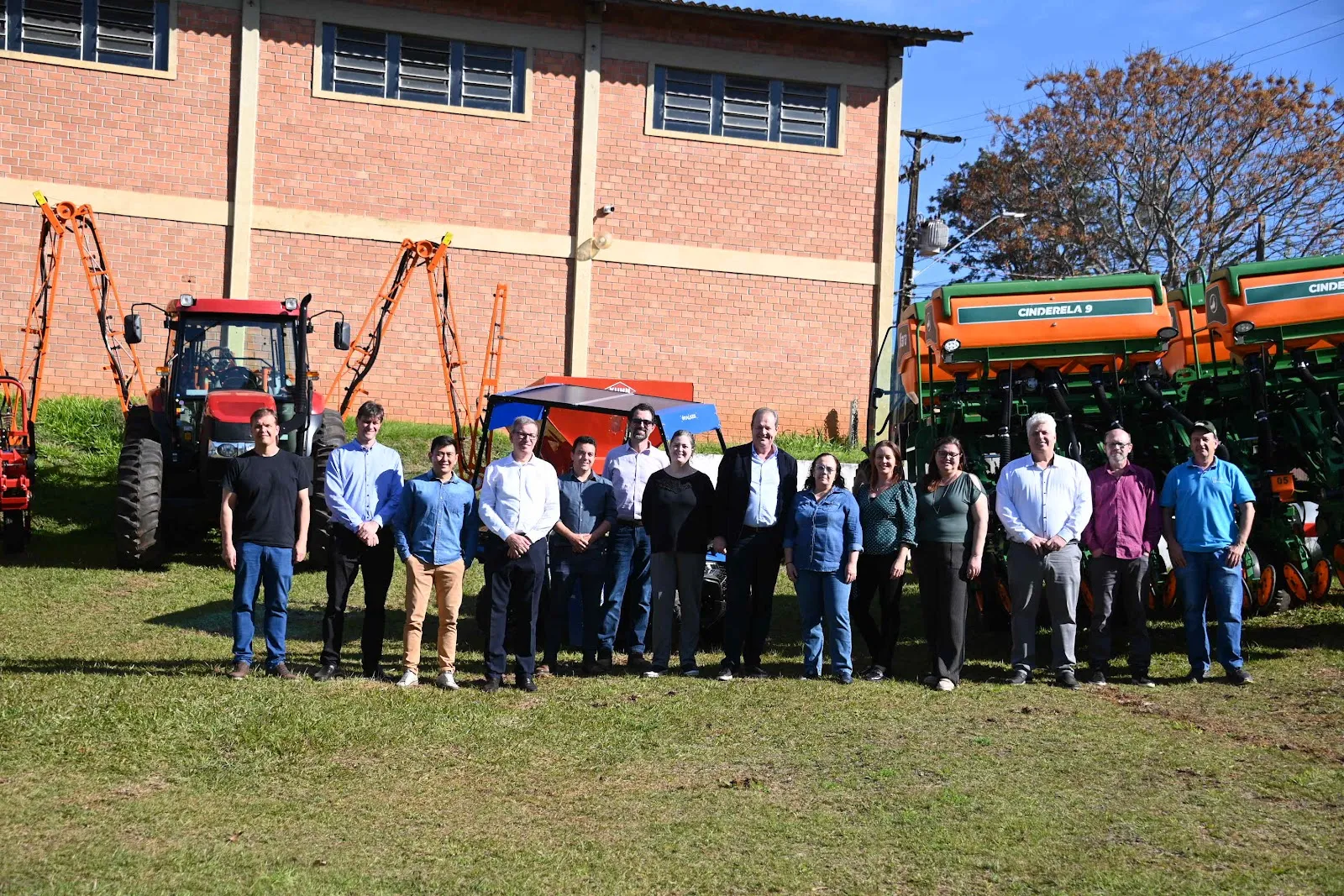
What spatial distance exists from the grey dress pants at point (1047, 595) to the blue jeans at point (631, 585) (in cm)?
249

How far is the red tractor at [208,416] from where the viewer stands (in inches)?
549

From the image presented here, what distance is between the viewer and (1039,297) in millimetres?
Answer: 11727

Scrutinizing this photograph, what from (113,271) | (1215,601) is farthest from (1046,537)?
(113,271)

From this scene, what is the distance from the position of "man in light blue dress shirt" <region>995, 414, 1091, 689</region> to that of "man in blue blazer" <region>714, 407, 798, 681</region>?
1.53 m

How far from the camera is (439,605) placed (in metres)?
9.11

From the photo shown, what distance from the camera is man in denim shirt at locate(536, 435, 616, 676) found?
9.66m

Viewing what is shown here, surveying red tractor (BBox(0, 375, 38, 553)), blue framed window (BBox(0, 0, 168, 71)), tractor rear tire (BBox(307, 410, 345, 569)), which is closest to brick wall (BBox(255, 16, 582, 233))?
blue framed window (BBox(0, 0, 168, 71))

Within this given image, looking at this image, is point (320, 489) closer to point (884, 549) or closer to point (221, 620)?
point (221, 620)

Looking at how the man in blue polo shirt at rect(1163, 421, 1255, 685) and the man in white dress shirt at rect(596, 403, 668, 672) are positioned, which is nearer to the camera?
the man in blue polo shirt at rect(1163, 421, 1255, 685)

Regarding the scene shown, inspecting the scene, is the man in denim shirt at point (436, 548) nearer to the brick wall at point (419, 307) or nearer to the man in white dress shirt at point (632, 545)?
the man in white dress shirt at point (632, 545)

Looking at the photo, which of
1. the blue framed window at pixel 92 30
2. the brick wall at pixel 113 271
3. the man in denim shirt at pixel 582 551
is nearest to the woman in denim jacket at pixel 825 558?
the man in denim shirt at pixel 582 551

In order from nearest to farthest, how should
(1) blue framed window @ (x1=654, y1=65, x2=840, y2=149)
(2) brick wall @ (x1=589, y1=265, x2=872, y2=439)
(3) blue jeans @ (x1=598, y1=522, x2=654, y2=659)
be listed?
(3) blue jeans @ (x1=598, y1=522, x2=654, y2=659) < (2) brick wall @ (x1=589, y1=265, x2=872, y2=439) < (1) blue framed window @ (x1=654, y1=65, x2=840, y2=149)

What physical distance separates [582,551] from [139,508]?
20.1ft

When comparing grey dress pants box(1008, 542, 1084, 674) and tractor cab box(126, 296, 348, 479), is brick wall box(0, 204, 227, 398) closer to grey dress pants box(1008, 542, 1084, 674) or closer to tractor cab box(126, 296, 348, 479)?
tractor cab box(126, 296, 348, 479)
